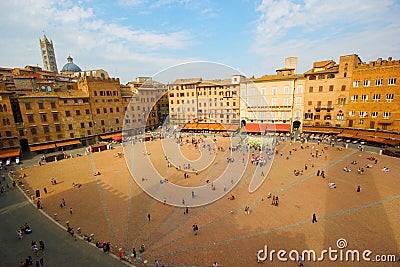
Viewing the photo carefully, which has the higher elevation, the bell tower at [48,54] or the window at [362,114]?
the bell tower at [48,54]

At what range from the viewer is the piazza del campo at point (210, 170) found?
47.5 feet

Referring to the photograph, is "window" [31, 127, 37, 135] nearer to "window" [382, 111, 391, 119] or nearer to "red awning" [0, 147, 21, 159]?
"red awning" [0, 147, 21, 159]

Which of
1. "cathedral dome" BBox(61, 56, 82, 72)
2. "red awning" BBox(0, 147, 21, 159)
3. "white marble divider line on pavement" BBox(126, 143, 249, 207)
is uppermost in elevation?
"cathedral dome" BBox(61, 56, 82, 72)

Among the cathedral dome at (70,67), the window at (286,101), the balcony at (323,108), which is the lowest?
the balcony at (323,108)

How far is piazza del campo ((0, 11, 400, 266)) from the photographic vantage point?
14477 millimetres

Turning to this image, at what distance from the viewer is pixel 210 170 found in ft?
96.2

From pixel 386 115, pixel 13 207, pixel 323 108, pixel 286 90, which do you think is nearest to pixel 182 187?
pixel 13 207

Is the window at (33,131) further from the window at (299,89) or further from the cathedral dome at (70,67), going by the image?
the cathedral dome at (70,67)

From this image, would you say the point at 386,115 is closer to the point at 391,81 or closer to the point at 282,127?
the point at 391,81

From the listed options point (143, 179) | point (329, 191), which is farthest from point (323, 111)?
point (143, 179)

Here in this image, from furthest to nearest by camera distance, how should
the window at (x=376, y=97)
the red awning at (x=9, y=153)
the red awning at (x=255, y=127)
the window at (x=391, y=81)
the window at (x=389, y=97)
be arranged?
the red awning at (x=255, y=127)
the window at (x=376, y=97)
the window at (x=389, y=97)
the window at (x=391, y=81)
the red awning at (x=9, y=153)

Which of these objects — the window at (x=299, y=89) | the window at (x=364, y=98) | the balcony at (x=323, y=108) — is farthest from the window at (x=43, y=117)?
the window at (x=364, y=98)

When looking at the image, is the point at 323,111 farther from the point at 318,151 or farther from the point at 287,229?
the point at 287,229

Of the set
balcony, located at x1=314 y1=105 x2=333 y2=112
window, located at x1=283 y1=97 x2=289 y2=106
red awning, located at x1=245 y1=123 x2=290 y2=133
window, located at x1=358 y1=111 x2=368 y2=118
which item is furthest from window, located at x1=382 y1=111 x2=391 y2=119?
window, located at x1=283 y1=97 x2=289 y2=106
